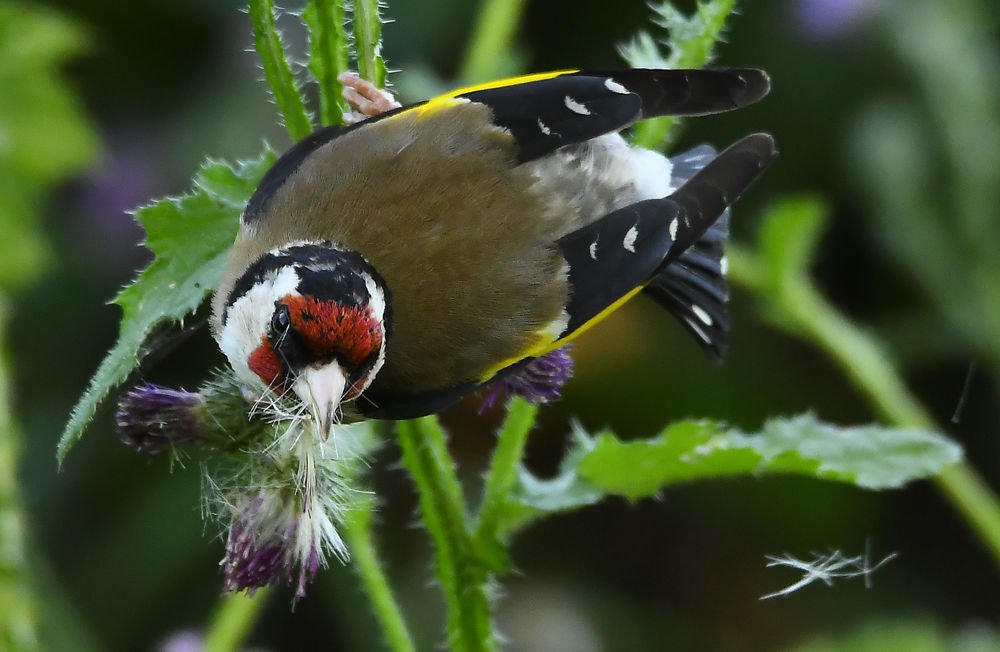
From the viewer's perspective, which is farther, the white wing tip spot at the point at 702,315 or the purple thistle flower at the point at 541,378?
the white wing tip spot at the point at 702,315

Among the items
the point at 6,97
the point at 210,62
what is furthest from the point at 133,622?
the point at 210,62

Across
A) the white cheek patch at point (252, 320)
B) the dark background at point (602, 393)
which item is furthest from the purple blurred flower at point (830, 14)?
the white cheek patch at point (252, 320)

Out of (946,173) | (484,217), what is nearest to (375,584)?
(484,217)

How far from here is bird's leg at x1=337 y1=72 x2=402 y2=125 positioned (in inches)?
38.0

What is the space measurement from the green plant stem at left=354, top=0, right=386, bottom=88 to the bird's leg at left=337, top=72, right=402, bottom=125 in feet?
0.07

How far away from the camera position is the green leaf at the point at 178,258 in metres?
0.86

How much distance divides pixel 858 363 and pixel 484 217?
782 millimetres

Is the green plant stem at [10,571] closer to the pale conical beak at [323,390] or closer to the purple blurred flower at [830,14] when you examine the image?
the pale conical beak at [323,390]

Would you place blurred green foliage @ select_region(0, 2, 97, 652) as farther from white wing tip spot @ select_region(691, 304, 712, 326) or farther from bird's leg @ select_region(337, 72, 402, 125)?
white wing tip spot @ select_region(691, 304, 712, 326)

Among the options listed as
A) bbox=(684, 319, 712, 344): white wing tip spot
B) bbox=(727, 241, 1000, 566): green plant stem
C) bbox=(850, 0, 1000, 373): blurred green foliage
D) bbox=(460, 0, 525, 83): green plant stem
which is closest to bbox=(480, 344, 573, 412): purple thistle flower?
bbox=(684, 319, 712, 344): white wing tip spot

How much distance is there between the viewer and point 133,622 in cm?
202

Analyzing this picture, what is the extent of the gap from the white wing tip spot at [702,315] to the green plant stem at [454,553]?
37 centimetres

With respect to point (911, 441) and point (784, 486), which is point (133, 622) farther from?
point (911, 441)

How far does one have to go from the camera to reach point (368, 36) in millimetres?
897
